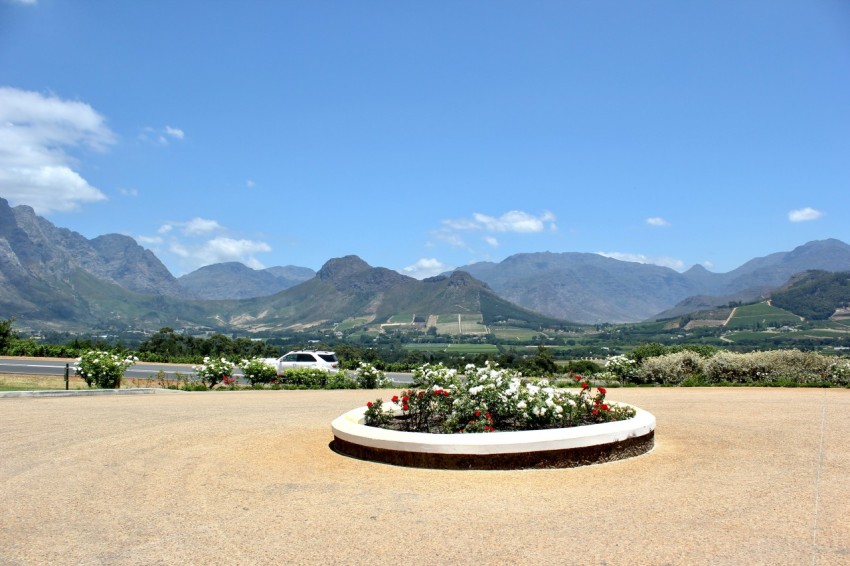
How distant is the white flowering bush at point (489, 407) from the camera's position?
29.2ft

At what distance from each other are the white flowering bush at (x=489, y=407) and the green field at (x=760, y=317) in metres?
114

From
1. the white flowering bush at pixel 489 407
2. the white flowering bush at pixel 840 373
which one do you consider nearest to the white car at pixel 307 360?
the white flowering bush at pixel 840 373

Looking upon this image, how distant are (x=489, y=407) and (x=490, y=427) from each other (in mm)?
474

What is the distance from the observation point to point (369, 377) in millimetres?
21562

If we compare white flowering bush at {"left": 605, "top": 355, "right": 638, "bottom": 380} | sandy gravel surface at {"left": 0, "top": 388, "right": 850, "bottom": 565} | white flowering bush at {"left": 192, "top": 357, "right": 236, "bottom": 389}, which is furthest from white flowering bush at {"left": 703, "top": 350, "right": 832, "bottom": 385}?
white flowering bush at {"left": 192, "top": 357, "right": 236, "bottom": 389}

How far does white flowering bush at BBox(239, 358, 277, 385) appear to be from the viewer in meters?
21.7

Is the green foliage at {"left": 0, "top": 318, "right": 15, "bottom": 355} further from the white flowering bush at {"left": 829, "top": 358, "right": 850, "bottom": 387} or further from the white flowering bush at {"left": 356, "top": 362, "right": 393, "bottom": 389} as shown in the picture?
the white flowering bush at {"left": 829, "top": 358, "right": 850, "bottom": 387}

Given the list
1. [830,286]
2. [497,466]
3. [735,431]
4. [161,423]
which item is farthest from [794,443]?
[830,286]

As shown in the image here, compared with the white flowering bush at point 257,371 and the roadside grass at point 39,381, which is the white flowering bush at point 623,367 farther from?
the roadside grass at point 39,381

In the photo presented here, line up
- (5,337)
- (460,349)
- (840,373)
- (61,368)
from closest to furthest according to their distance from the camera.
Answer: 1. (840,373)
2. (61,368)
3. (5,337)
4. (460,349)

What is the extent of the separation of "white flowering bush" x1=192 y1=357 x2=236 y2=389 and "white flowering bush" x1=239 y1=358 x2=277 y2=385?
57 centimetres

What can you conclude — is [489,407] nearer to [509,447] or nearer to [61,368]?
[509,447]

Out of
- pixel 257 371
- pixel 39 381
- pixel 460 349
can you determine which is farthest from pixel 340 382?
pixel 460 349

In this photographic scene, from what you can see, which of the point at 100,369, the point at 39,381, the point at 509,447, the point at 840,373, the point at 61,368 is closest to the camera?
the point at 509,447
